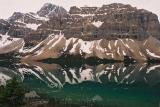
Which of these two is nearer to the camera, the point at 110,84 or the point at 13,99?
the point at 13,99

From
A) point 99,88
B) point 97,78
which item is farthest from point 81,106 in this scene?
point 97,78

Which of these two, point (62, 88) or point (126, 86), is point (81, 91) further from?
point (126, 86)

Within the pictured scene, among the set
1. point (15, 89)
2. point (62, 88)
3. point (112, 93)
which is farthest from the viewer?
point (62, 88)

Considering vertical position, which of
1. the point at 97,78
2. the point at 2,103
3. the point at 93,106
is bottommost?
the point at 97,78

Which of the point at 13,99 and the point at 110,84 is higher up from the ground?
the point at 13,99

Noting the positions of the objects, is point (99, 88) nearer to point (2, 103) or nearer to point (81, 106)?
point (81, 106)

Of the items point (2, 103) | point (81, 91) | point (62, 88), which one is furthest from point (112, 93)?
point (2, 103)

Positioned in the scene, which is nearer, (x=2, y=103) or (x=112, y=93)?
(x=2, y=103)

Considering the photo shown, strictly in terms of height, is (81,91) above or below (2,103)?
below

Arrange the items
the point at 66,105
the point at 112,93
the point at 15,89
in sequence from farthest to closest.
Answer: the point at 112,93
the point at 66,105
the point at 15,89
